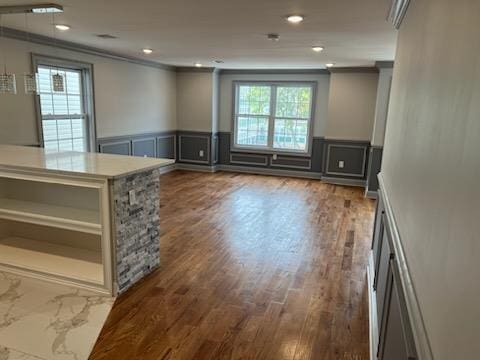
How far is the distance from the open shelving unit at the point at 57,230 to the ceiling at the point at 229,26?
1563mm

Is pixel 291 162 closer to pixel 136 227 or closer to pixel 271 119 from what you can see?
pixel 271 119

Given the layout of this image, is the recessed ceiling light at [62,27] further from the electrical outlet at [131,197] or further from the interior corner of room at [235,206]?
the electrical outlet at [131,197]

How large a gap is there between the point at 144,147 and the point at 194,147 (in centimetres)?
145

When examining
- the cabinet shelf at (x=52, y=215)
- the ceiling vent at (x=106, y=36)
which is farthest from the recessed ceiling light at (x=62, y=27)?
the cabinet shelf at (x=52, y=215)

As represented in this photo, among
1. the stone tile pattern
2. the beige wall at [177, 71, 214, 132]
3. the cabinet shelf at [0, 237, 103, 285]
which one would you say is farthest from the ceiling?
the beige wall at [177, 71, 214, 132]

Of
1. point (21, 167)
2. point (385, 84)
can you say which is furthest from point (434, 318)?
point (385, 84)

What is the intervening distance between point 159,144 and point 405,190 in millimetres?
6574

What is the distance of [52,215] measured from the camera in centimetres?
294

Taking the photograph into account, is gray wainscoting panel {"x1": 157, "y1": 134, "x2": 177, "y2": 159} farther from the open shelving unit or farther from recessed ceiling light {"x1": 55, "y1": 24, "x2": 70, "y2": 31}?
the open shelving unit

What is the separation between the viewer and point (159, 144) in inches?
305

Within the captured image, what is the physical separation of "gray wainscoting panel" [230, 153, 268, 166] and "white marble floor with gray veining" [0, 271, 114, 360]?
5762 millimetres

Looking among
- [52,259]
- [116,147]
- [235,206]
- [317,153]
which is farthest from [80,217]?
[317,153]

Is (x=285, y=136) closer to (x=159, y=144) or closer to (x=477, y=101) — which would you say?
(x=159, y=144)

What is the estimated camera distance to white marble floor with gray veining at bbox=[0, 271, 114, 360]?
7.26ft
